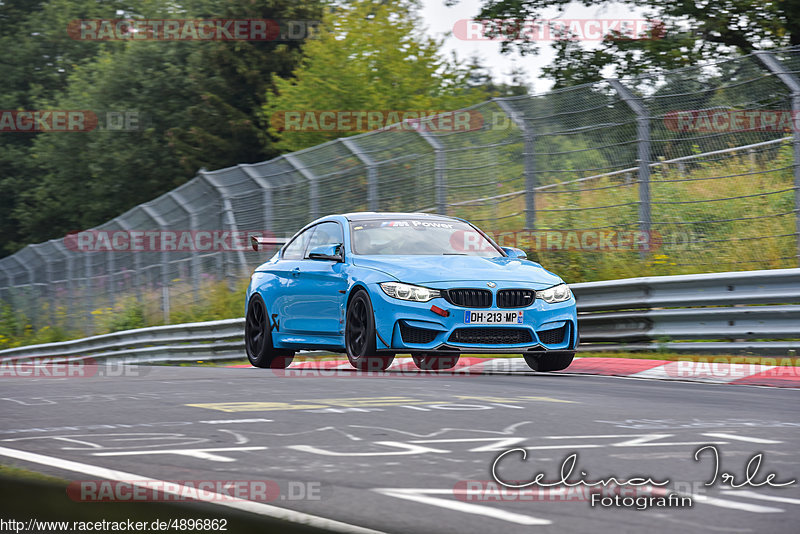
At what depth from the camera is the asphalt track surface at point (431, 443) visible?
4.38 metres

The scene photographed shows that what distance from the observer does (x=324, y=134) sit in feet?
133

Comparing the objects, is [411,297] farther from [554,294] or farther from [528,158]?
[528,158]

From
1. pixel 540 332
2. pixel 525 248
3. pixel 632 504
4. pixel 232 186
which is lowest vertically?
pixel 632 504

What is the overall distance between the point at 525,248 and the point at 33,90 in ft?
176

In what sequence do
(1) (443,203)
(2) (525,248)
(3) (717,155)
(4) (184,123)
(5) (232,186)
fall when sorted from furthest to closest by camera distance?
1. (4) (184,123)
2. (5) (232,186)
3. (1) (443,203)
4. (2) (525,248)
5. (3) (717,155)

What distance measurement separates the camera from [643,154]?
13.9 m

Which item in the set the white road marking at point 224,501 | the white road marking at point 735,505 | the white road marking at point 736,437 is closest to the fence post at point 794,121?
the white road marking at point 736,437

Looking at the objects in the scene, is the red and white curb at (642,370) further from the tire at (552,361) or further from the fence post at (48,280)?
the fence post at (48,280)

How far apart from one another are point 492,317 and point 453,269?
0.61m

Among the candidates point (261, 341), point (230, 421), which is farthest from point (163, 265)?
point (230, 421)

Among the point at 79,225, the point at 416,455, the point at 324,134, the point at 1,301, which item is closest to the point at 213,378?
the point at 416,455

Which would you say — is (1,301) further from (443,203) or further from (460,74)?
(443,203)

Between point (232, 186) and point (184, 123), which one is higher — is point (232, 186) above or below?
below

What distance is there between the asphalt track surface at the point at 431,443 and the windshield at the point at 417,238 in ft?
5.99
